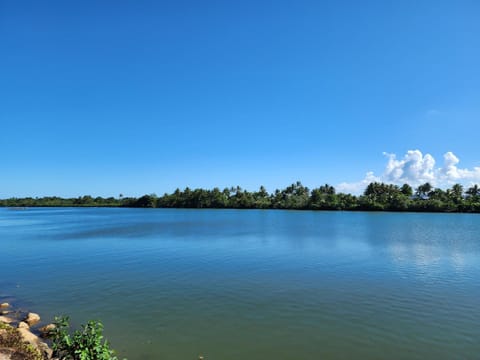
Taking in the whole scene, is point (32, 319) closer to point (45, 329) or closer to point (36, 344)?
point (45, 329)

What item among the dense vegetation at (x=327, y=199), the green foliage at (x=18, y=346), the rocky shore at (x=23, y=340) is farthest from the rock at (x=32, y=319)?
the dense vegetation at (x=327, y=199)

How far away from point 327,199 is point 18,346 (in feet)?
445

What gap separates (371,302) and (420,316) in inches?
77.5

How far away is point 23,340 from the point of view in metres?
7.89

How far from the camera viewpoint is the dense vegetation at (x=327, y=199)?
109312mm

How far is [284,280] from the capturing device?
54.4 ft

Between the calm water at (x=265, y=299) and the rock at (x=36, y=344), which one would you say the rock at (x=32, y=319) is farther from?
the rock at (x=36, y=344)

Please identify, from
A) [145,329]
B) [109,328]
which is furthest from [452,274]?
[109,328]

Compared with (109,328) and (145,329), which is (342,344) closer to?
(145,329)

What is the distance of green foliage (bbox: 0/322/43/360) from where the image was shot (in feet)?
22.6

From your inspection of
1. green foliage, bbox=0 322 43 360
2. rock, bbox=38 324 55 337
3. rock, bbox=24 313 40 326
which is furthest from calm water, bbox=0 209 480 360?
green foliage, bbox=0 322 43 360

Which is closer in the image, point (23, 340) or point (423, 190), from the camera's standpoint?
point (23, 340)

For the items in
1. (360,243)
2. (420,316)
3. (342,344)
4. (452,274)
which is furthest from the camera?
(360,243)

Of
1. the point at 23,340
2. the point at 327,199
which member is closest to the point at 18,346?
the point at 23,340
